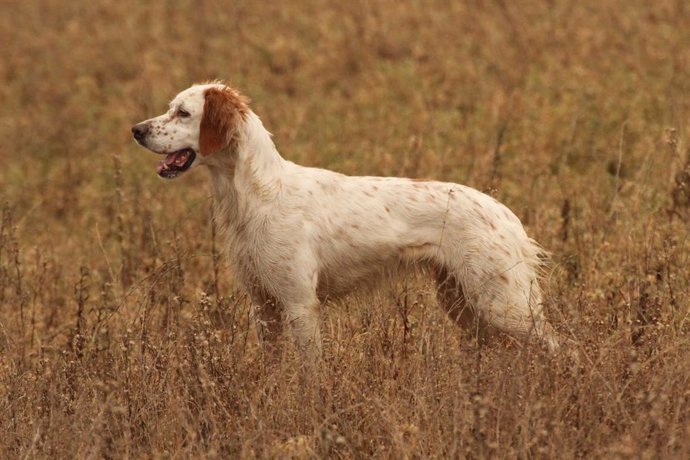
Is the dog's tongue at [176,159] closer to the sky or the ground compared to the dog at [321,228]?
closer to the sky

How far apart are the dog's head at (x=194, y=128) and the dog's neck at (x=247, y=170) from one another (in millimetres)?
51

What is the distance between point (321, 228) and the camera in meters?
5.25

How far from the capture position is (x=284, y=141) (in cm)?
1006

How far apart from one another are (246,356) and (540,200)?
11.2 ft

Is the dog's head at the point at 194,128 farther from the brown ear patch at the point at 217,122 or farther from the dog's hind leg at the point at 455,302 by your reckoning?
the dog's hind leg at the point at 455,302

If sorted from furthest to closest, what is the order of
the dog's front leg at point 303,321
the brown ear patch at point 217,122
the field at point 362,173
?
the brown ear patch at point 217,122, the dog's front leg at point 303,321, the field at point 362,173

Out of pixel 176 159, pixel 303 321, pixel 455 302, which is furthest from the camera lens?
pixel 455 302

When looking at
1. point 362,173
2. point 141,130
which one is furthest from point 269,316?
point 362,173

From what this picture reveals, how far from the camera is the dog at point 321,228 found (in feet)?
17.0

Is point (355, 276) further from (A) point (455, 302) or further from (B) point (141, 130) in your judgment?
(B) point (141, 130)

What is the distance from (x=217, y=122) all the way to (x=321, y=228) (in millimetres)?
664

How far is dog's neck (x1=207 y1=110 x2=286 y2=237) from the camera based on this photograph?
527 cm

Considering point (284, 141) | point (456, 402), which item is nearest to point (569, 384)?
point (456, 402)

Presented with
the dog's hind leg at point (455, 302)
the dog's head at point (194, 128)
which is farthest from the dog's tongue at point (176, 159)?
the dog's hind leg at point (455, 302)
